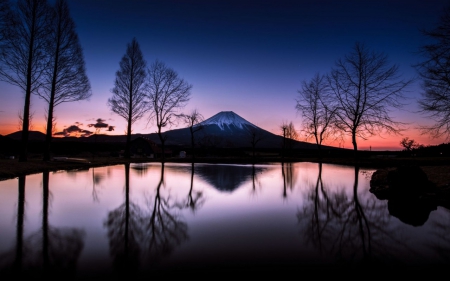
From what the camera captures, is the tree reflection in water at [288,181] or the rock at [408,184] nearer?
the rock at [408,184]

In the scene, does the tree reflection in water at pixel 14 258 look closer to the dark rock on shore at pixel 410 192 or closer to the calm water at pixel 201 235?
the calm water at pixel 201 235

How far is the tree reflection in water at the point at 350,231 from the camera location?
3.78m

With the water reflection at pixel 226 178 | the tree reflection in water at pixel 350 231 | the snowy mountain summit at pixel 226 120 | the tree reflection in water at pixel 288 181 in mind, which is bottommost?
the tree reflection in water at pixel 350 231

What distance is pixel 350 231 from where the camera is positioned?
4.90 m

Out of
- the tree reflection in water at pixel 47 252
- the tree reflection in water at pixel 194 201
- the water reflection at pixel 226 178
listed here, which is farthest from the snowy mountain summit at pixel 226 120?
the tree reflection in water at pixel 47 252

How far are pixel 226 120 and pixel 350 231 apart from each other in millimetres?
171209

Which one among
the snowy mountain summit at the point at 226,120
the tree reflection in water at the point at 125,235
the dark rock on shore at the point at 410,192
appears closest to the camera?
the tree reflection in water at the point at 125,235

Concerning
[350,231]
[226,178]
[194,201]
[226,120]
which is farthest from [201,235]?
[226,120]

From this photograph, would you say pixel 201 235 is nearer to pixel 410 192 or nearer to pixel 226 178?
pixel 410 192

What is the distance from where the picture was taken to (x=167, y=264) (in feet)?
10.9

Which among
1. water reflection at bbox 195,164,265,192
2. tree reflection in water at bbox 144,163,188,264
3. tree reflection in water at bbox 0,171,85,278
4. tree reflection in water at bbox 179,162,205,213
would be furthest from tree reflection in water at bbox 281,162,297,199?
tree reflection in water at bbox 0,171,85,278

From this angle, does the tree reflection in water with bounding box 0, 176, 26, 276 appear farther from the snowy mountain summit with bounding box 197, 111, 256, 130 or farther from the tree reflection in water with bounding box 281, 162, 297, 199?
the snowy mountain summit with bounding box 197, 111, 256, 130

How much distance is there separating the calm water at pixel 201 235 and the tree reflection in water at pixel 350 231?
2 centimetres

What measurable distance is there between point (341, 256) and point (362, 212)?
3.19 metres
